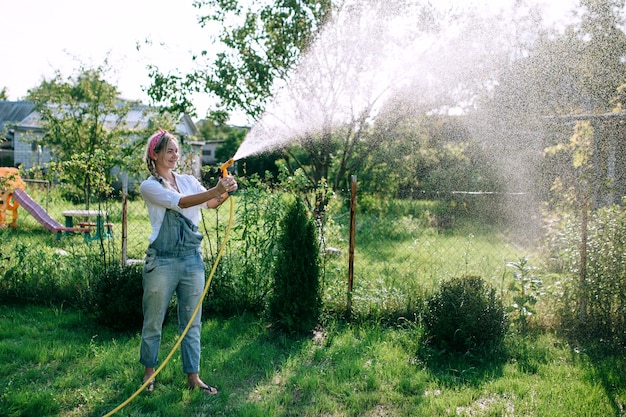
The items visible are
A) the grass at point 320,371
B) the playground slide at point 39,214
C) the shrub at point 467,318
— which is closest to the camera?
the grass at point 320,371

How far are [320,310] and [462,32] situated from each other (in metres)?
6.48

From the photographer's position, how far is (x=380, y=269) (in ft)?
21.6

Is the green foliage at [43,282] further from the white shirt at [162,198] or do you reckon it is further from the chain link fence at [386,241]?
the white shirt at [162,198]

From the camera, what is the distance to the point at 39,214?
9781mm

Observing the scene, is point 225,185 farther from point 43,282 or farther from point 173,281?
point 43,282

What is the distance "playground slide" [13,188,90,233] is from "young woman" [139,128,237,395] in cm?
641

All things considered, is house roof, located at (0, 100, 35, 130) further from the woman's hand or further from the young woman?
the woman's hand

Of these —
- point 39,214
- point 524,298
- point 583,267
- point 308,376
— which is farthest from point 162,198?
point 39,214

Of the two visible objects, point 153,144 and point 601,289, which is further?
point 601,289

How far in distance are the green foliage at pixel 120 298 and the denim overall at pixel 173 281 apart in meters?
1.11

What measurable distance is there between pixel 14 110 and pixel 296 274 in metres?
35.1

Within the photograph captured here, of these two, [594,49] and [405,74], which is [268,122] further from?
[594,49]

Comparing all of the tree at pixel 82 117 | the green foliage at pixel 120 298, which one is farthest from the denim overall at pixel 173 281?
the tree at pixel 82 117

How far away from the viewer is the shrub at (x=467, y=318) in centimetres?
405
